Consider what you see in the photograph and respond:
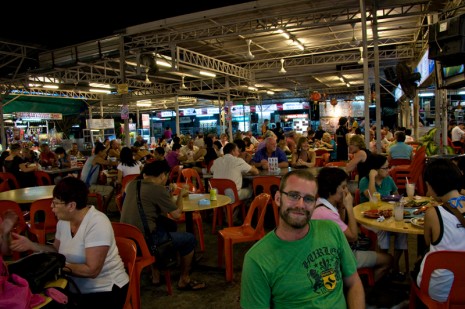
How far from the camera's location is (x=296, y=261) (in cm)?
174

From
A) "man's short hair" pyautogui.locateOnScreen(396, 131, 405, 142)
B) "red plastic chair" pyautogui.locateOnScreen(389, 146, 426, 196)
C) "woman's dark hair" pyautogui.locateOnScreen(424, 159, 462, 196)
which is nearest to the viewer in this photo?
"woman's dark hair" pyautogui.locateOnScreen(424, 159, 462, 196)

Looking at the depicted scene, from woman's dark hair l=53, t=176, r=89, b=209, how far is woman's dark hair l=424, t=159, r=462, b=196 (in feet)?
8.15

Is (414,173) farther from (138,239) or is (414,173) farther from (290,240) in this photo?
(290,240)

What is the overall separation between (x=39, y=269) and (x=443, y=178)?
271 cm

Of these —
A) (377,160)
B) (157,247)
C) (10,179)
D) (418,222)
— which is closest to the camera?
(418,222)

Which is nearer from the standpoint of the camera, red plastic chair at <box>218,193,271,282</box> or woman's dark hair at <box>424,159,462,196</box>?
woman's dark hair at <box>424,159,462,196</box>

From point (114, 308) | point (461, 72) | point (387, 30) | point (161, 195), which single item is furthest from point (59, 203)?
point (387, 30)

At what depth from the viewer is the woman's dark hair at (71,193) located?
2.57 m

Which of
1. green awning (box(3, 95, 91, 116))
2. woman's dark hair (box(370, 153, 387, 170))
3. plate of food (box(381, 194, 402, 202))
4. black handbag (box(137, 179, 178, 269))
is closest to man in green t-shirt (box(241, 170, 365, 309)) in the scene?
black handbag (box(137, 179, 178, 269))

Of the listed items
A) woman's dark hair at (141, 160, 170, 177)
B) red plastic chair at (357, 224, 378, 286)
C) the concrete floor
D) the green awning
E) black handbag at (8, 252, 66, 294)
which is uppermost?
the green awning

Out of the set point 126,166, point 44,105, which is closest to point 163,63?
point 126,166

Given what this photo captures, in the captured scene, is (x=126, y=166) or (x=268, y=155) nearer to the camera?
(x=126, y=166)

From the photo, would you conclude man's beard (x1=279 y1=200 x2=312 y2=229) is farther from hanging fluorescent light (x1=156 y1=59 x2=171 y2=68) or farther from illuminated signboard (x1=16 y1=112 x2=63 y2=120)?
illuminated signboard (x1=16 y1=112 x2=63 y2=120)

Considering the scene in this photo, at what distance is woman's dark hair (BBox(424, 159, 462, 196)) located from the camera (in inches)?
108
